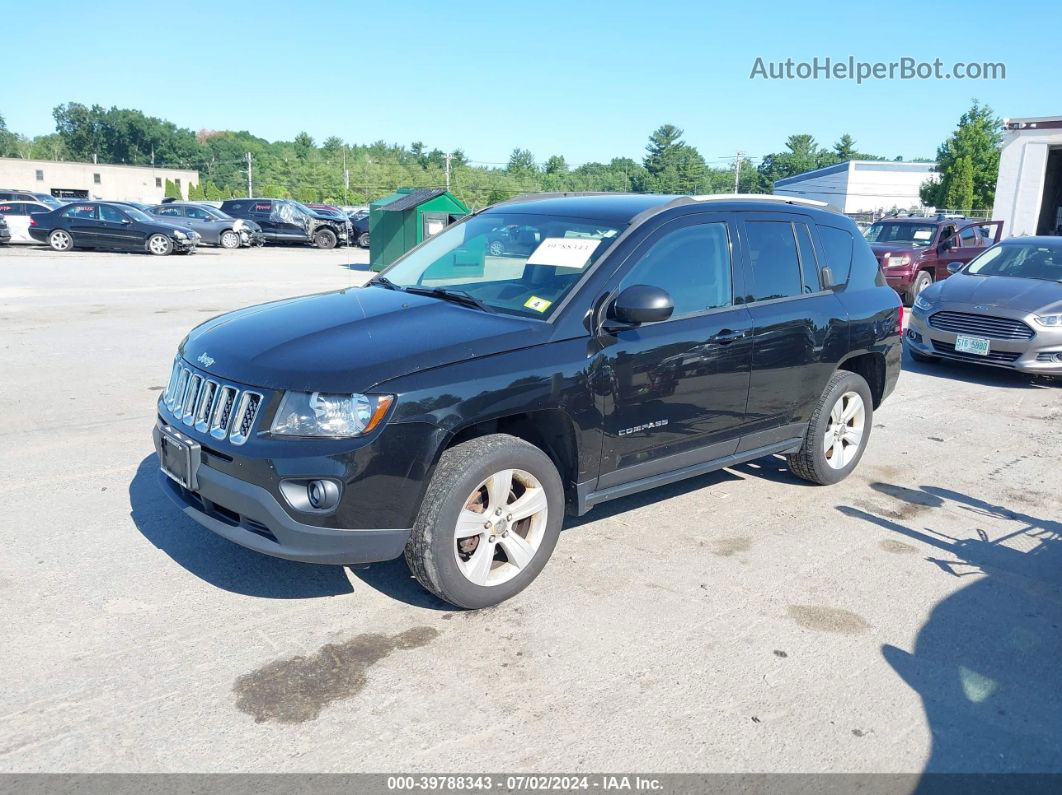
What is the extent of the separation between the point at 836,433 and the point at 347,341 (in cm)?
363

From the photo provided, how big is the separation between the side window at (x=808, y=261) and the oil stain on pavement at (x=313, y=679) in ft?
11.0

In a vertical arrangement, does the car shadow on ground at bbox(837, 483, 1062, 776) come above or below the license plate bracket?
below

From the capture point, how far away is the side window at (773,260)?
522cm

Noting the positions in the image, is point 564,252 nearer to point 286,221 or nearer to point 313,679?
point 313,679

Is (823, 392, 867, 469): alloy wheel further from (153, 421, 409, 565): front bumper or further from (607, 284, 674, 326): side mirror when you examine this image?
(153, 421, 409, 565): front bumper

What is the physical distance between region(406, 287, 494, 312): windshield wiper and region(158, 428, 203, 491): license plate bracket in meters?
1.48

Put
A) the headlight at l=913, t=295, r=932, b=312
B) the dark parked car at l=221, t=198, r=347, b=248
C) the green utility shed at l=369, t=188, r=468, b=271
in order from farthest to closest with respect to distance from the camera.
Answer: the dark parked car at l=221, t=198, r=347, b=248, the green utility shed at l=369, t=188, r=468, b=271, the headlight at l=913, t=295, r=932, b=312

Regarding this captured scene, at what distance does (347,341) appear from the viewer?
3.93 metres

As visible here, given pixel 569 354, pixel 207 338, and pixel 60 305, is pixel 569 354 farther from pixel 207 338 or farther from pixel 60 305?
pixel 60 305

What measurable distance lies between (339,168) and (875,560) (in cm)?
9637

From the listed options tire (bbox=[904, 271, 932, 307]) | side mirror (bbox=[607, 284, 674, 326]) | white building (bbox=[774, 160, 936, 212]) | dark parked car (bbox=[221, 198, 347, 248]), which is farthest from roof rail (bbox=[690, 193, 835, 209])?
white building (bbox=[774, 160, 936, 212])

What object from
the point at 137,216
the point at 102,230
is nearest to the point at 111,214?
the point at 102,230

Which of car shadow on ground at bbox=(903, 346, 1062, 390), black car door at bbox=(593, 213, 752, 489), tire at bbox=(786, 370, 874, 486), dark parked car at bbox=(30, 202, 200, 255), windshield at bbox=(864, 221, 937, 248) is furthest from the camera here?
dark parked car at bbox=(30, 202, 200, 255)

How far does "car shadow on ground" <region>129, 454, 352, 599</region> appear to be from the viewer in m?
4.20
